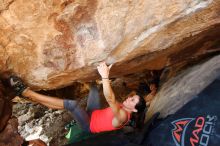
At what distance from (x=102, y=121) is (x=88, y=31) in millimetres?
1191

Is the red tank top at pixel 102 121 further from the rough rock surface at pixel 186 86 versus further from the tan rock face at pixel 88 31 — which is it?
the rough rock surface at pixel 186 86

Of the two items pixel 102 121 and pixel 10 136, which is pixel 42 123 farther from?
pixel 102 121

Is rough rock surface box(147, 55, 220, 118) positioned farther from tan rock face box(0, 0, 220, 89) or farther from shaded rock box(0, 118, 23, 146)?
shaded rock box(0, 118, 23, 146)

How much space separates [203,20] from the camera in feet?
8.51

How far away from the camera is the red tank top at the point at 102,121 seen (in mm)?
3272

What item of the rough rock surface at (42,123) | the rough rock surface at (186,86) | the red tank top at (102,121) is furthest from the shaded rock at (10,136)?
the rough rock surface at (42,123)

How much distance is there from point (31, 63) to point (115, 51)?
0.82 meters

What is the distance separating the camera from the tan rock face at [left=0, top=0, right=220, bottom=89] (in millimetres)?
2369

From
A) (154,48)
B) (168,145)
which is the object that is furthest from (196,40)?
(168,145)

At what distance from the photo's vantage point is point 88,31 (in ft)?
8.37

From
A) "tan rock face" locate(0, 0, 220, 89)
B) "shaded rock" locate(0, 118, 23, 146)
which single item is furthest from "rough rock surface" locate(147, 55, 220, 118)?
"shaded rock" locate(0, 118, 23, 146)

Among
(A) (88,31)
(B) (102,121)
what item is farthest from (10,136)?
(A) (88,31)

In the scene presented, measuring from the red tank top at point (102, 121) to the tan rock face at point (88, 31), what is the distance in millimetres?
530

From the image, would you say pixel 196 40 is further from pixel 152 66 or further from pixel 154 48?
pixel 152 66
